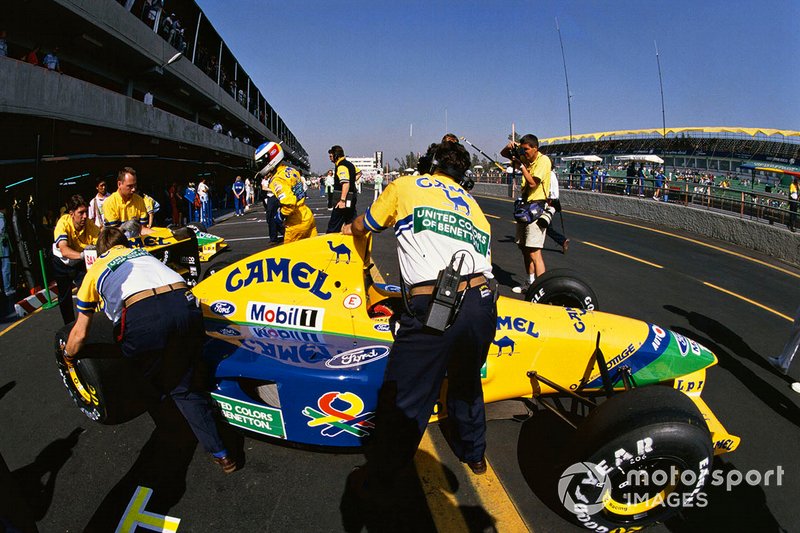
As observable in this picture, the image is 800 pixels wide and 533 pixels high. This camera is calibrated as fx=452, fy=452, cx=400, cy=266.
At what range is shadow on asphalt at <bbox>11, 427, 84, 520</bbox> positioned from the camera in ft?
8.46

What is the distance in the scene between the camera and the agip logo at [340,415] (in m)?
2.70

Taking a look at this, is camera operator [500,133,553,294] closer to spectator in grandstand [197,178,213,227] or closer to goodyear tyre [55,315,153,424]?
goodyear tyre [55,315,153,424]

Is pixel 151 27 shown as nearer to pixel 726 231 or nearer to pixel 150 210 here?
pixel 150 210

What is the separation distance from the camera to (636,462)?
224 cm

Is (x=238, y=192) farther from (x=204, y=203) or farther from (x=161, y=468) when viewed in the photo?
(x=161, y=468)

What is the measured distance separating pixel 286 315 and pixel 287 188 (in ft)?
9.18

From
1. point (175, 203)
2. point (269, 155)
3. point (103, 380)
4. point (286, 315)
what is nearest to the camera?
point (103, 380)

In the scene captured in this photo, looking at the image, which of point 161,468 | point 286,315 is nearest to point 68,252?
point 286,315

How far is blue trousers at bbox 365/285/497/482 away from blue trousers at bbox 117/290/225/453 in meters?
1.13

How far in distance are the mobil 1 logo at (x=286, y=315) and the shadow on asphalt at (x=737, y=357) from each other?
145 inches

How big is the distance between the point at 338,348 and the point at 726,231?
13.5 metres

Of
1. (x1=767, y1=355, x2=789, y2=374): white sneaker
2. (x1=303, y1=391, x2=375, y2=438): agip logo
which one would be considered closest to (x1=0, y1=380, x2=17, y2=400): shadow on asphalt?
(x1=303, y1=391, x2=375, y2=438): agip logo

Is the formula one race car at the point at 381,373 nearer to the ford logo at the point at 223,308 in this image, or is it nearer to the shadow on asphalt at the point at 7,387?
the ford logo at the point at 223,308

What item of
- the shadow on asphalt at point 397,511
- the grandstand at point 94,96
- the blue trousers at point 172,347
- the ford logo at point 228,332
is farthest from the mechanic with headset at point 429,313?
the grandstand at point 94,96
